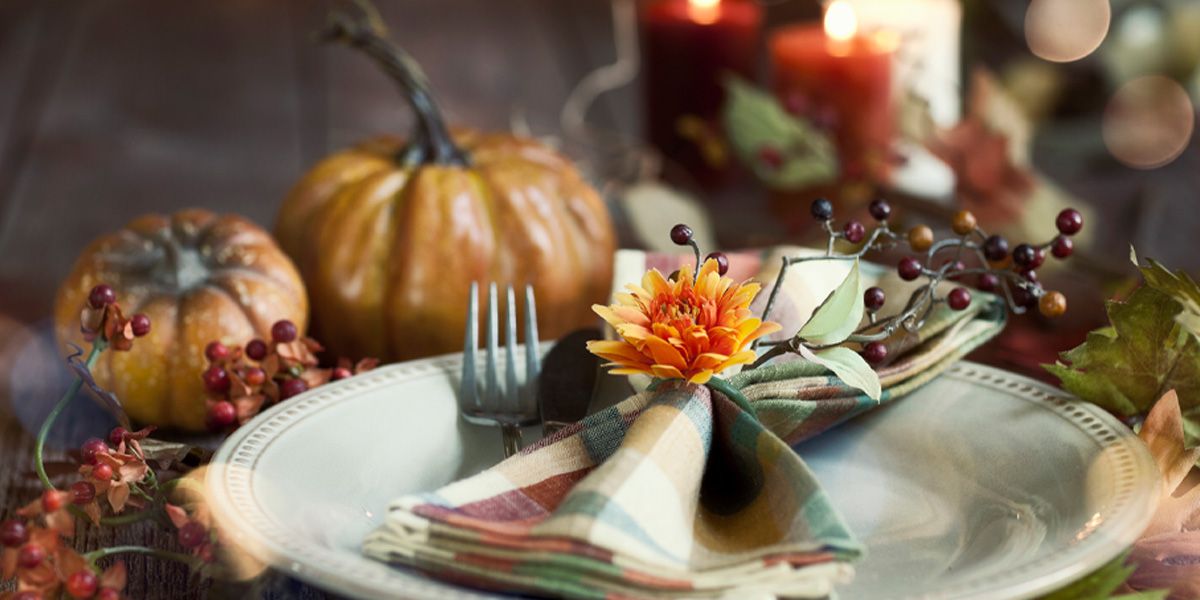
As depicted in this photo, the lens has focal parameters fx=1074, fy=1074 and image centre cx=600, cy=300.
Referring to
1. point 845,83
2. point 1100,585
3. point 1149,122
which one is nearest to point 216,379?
point 1100,585

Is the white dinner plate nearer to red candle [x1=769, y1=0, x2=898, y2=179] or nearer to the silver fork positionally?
→ the silver fork

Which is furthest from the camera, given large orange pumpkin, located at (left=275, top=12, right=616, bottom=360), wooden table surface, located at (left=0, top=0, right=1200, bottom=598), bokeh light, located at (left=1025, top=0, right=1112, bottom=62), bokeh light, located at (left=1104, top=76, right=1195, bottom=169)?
bokeh light, located at (left=1025, top=0, right=1112, bottom=62)

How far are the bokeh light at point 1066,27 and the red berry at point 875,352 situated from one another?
1237 millimetres

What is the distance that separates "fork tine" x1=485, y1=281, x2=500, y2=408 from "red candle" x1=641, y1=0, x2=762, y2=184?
66 cm

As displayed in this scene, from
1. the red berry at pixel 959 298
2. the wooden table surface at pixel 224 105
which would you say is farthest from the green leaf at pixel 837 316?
the wooden table surface at pixel 224 105

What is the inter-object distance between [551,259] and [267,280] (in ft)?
0.74

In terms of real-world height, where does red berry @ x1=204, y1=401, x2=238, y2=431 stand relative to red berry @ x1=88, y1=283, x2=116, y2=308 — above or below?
below

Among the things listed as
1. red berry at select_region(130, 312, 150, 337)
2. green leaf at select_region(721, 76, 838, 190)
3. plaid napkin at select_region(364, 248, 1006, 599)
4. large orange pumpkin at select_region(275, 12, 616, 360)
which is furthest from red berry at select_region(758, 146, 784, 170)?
red berry at select_region(130, 312, 150, 337)

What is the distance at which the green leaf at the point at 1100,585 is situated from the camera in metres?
0.46

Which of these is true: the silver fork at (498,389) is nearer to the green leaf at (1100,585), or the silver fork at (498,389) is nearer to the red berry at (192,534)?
the red berry at (192,534)

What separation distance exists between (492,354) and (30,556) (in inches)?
11.0

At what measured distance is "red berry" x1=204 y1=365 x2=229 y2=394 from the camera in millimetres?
692

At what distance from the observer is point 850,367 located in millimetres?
535

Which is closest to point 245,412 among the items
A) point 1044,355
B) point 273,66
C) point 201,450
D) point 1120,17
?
point 201,450
